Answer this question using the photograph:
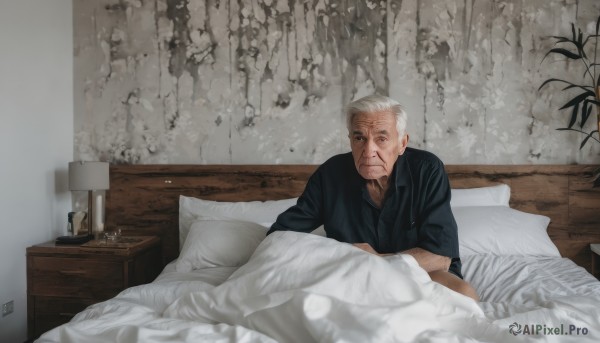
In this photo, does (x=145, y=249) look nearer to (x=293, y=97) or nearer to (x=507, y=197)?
(x=293, y=97)

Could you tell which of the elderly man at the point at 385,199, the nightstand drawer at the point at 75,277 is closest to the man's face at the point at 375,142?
the elderly man at the point at 385,199

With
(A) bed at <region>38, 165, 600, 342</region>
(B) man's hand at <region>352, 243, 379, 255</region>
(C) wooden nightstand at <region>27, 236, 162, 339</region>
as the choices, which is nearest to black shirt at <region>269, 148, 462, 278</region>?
(B) man's hand at <region>352, 243, 379, 255</region>

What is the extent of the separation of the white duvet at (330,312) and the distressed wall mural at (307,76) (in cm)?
162

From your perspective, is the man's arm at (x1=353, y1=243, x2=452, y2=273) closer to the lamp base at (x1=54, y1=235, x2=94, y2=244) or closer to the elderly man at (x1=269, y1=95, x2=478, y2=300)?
the elderly man at (x1=269, y1=95, x2=478, y2=300)

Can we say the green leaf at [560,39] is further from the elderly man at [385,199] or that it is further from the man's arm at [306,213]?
the man's arm at [306,213]

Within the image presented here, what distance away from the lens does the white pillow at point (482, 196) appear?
2.80 m

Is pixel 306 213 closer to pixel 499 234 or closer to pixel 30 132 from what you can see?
pixel 499 234

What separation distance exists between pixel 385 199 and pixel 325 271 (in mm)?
687

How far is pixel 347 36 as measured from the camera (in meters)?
3.09

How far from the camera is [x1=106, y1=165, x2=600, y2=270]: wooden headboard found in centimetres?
293

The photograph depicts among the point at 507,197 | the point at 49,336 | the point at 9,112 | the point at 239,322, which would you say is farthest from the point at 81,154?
the point at 507,197

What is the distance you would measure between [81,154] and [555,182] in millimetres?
3048

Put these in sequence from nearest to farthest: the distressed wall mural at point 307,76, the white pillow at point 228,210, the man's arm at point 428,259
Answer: the man's arm at point 428,259 → the white pillow at point 228,210 → the distressed wall mural at point 307,76

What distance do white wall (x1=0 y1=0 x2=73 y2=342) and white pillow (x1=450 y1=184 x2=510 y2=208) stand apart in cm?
248
